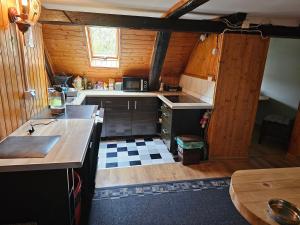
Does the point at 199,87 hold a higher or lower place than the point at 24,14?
lower

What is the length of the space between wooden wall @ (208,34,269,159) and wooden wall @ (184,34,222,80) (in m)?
0.17

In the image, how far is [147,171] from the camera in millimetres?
2801

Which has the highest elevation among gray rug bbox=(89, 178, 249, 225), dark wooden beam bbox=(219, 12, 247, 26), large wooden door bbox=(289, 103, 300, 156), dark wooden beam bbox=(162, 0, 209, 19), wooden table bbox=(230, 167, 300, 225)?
dark wooden beam bbox=(219, 12, 247, 26)

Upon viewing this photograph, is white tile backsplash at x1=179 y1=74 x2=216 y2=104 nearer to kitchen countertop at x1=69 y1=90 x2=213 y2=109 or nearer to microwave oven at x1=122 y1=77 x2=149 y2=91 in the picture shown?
kitchen countertop at x1=69 y1=90 x2=213 y2=109

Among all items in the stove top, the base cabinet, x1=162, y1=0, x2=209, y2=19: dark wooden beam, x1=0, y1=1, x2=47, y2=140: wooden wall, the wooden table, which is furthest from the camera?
the base cabinet

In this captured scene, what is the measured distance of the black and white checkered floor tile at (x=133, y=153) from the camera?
3076 millimetres

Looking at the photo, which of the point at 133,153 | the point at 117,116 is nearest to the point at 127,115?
the point at 117,116

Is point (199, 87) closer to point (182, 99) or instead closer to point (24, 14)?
point (182, 99)

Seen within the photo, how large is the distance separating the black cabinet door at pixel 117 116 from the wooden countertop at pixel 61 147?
5.74ft

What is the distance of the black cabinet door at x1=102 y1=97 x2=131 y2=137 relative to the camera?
378 centimetres

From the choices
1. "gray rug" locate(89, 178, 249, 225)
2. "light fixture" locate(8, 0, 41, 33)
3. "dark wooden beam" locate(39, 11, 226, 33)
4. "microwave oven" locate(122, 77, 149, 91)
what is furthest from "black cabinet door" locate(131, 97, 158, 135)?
"light fixture" locate(8, 0, 41, 33)

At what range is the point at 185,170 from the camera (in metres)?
2.86

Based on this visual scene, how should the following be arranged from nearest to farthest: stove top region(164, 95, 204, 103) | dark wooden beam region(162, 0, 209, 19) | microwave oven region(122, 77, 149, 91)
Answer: dark wooden beam region(162, 0, 209, 19)
stove top region(164, 95, 204, 103)
microwave oven region(122, 77, 149, 91)

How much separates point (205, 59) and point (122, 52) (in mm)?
1454
